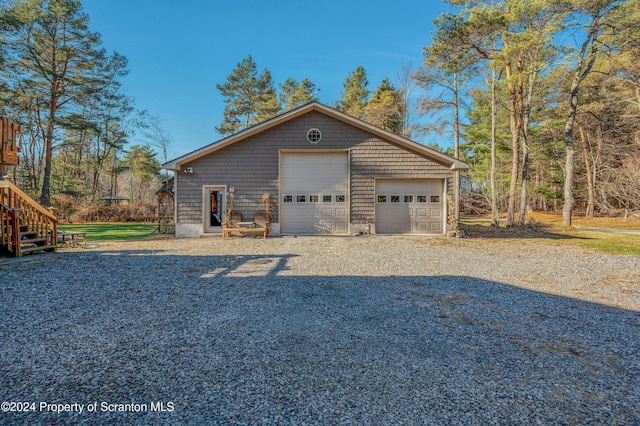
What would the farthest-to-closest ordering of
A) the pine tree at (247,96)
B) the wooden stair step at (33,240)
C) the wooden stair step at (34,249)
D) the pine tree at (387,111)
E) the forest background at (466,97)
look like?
the pine tree at (247,96)
the pine tree at (387,111)
the forest background at (466,97)
the wooden stair step at (33,240)
the wooden stair step at (34,249)

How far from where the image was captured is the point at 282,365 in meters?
2.41

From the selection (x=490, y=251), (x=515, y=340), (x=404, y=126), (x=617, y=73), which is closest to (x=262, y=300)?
(x=515, y=340)

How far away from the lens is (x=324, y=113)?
11.4m

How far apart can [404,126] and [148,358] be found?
2354cm

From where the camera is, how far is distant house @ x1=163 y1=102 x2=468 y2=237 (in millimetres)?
11305

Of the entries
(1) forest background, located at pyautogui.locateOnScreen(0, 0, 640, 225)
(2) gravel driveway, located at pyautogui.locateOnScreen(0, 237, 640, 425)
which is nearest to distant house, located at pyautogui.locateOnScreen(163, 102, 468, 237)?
(1) forest background, located at pyautogui.locateOnScreen(0, 0, 640, 225)

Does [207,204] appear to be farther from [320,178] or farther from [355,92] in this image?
[355,92]

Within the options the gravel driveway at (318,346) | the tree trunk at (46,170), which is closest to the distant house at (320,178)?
the gravel driveway at (318,346)

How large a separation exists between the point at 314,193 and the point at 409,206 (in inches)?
158

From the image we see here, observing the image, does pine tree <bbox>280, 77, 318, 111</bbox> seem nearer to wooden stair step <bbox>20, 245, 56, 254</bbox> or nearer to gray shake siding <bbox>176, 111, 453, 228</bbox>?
gray shake siding <bbox>176, 111, 453, 228</bbox>

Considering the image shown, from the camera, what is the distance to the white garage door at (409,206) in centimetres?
1151

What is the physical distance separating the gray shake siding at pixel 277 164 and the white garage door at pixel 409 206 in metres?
0.40

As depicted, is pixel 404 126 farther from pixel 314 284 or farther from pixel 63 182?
pixel 63 182

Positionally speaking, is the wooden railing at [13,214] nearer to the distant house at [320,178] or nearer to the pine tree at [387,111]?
the distant house at [320,178]
